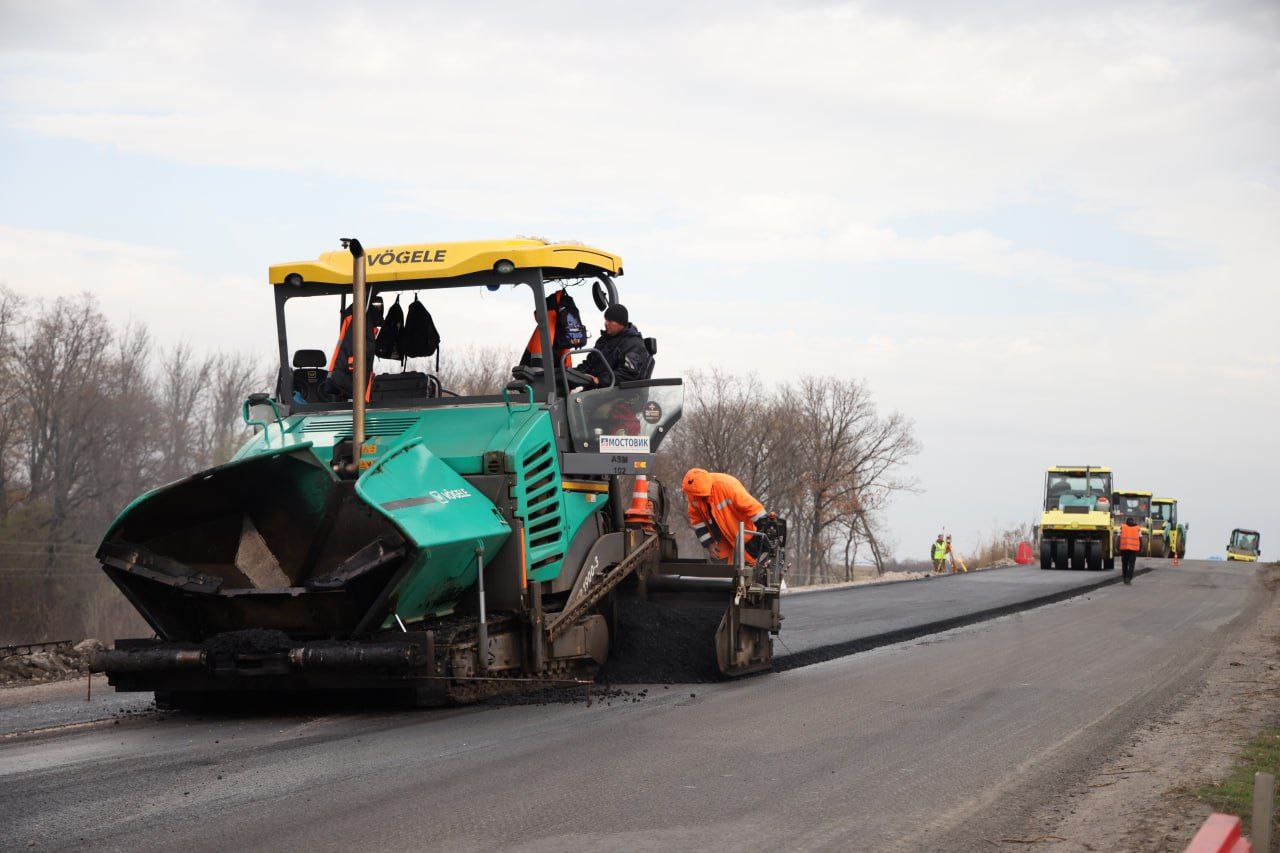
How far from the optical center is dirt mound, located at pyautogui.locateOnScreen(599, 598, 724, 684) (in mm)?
9555

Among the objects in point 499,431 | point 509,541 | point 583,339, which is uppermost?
point 583,339

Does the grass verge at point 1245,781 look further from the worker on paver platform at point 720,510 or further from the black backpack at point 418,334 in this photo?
the black backpack at point 418,334

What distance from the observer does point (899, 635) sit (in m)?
14.4

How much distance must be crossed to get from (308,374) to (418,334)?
81 cm

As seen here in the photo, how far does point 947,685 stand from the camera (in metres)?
9.83

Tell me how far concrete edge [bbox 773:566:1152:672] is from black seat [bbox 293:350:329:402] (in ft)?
→ 14.7

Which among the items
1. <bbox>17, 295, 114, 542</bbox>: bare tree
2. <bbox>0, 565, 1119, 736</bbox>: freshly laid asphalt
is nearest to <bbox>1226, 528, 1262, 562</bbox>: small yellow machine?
<bbox>0, 565, 1119, 736</bbox>: freshly laid asphalt

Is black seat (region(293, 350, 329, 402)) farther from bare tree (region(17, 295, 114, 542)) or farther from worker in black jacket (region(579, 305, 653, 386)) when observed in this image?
bare tree (region(17, 295, 114, 542))

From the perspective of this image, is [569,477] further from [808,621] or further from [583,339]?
[808,621]

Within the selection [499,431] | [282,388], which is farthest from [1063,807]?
[282,388]

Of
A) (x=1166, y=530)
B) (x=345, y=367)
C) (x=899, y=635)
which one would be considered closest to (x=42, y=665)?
(x=345, y=367)

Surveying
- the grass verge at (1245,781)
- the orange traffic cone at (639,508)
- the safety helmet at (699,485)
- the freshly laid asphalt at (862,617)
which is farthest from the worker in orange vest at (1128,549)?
the grass verge at (1245,781)

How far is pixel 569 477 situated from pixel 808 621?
8.04m

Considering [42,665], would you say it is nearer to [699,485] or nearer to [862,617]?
[699,485]
